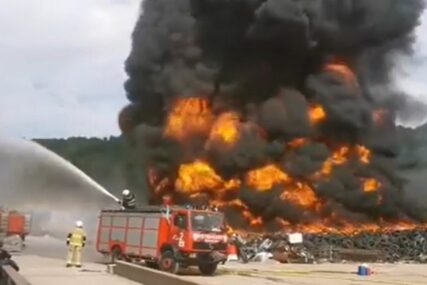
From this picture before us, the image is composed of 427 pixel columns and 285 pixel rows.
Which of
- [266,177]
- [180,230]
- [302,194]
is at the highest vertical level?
[266,177]

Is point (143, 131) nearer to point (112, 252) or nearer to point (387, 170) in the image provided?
point (387, 170)

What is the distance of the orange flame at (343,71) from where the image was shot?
4806cm

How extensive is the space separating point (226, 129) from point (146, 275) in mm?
26171

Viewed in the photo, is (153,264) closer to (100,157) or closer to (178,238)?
(178,238)

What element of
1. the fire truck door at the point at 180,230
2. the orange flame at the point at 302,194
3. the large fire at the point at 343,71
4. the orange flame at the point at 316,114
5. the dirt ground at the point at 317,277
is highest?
the large fire at the point at 343,71

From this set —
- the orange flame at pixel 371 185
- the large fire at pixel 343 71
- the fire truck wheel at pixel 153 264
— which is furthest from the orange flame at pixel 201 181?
the fire truck wheel at pixel 153 264

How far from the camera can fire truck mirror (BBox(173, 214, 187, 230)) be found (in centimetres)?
2589

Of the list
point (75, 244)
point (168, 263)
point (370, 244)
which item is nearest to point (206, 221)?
point (168, 263)

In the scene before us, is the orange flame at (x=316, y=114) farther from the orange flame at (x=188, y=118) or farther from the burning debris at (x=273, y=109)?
the orange flame at (x=188, y=118)

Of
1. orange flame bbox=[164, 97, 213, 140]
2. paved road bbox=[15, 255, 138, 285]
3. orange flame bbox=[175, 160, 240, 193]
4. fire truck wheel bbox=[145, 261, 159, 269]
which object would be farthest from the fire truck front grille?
orange flame bbox=[164, 97, 213, 140]

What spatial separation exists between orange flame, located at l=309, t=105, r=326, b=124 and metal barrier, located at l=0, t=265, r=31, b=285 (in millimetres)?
33784

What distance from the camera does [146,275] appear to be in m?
21.0

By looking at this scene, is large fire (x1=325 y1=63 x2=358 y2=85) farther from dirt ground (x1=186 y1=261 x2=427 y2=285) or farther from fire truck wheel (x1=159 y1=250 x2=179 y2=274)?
fire truck wheel (x1=159 y1=250 x2=179 y2=274)

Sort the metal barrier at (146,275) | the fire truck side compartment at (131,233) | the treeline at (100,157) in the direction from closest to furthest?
the metal barrier at (146,275) < the fire truck side compartment at (131,233) < the treeline at (100,157)
